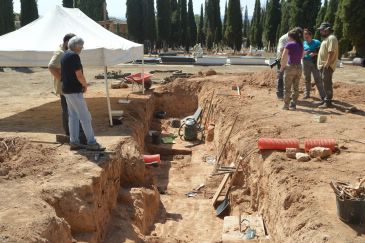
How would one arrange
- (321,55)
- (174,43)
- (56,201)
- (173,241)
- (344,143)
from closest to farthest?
(56,201)
(173,241)
(344,143)
(321,55)
(174,43)

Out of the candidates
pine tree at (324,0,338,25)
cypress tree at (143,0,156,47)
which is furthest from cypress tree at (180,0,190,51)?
pine tree at (324,0,338,25)

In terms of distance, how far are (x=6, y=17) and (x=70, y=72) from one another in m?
30.4

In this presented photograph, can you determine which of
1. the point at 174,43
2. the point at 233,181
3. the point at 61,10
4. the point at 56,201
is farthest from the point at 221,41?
the point at 56,201

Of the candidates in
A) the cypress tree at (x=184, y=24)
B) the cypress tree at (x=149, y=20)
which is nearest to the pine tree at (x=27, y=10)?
the cypress tree at (x=149, y=20)

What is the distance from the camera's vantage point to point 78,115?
22.5 feet

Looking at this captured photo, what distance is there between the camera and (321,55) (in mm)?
9586

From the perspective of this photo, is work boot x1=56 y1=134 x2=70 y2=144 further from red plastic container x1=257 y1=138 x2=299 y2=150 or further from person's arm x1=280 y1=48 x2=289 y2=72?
person's arm x1=280 y1=48 x2=289 y2=72

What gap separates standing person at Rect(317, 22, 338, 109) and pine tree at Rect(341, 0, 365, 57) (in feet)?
47.4

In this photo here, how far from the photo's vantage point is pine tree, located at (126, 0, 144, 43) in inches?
1724

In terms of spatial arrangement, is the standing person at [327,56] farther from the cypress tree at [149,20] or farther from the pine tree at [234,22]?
the cypress tree at [149,20]

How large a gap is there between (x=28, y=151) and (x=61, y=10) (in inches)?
207

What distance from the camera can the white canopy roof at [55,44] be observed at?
8945 millimetres

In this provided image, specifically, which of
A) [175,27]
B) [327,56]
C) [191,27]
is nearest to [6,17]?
[175,27]

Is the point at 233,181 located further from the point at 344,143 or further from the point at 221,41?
the point at 221,41
